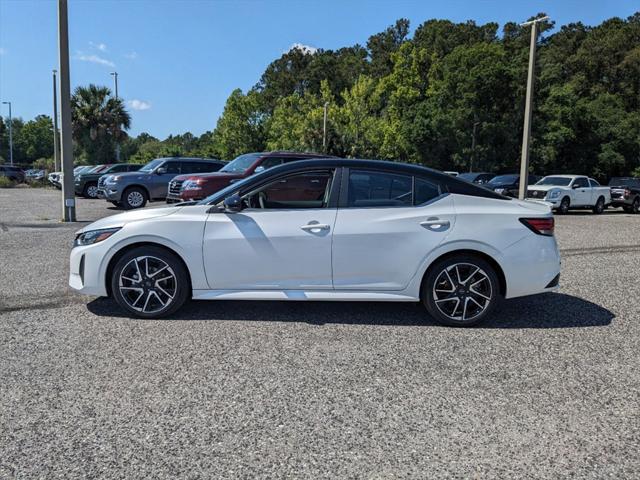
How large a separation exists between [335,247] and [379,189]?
0.73 meters

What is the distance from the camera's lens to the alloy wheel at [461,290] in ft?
16.8

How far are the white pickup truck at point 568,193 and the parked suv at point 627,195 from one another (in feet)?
6.73

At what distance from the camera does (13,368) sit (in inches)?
158

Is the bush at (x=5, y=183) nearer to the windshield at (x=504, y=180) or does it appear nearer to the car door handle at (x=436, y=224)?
the windshield at (x=504, y=180)

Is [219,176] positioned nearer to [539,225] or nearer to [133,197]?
[133,197]

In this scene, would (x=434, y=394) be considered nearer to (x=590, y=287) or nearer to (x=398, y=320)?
(x=398, y=320)

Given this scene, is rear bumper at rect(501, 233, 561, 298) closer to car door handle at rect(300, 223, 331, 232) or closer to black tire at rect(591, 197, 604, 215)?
Result: car door handle at rect(300, 223, 331, 232)

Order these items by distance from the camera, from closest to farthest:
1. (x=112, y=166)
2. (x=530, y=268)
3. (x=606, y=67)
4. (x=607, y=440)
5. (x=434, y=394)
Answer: (x=607, y=440)
(x=434, y=394)
(x=530, y=268)
(x=112, y=166)
(x=606, y=67)

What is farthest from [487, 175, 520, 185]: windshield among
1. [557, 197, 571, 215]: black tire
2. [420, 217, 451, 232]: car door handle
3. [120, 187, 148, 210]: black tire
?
[420, 217, 451, 232]: car door handle

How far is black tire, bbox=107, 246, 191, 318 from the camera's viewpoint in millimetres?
5160

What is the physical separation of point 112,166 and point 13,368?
2328cm

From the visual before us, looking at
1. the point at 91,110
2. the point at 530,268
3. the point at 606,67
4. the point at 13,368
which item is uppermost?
the point at 606,67

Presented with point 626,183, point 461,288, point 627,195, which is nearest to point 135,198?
point 461,288

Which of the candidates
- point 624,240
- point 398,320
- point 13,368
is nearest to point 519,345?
point 398,320
